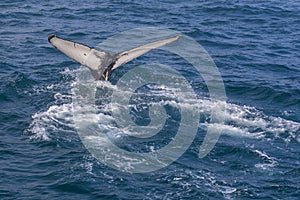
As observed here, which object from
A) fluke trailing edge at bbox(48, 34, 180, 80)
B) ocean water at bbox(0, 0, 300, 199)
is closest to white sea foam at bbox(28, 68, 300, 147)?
ocean water at bbox(0, 0, 300, 199)

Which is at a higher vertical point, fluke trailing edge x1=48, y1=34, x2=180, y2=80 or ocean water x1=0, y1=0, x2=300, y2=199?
fluke trailing edge x1=48, y1=34, x2=180, y2=80

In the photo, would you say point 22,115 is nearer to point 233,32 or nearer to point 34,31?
point 34,31

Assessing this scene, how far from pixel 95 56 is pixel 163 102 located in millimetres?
7078

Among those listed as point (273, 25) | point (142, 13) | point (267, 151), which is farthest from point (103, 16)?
point (267, 151)

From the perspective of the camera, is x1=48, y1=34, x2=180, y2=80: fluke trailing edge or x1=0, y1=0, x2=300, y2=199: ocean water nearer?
x1=0, y1=0, x2=300, y2=199: ocean water

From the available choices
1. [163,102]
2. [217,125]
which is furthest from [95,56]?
[217,125]

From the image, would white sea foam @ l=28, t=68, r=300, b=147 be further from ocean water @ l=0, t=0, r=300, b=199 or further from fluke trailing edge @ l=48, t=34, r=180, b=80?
fluke trailing edge @ l=48, t=34, r=180, b=80

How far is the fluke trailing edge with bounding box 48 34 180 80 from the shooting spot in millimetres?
28252

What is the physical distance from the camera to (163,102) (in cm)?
3488

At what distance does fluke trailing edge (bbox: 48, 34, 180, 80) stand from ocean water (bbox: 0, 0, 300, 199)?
12.0 ft

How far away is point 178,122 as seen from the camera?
32844 millimetres

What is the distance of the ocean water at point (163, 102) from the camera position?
26.8m

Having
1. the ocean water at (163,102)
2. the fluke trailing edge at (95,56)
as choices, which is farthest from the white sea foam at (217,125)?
the fluke trailing edge at (95,56)

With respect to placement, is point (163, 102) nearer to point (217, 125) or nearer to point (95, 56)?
point (217, 125)
